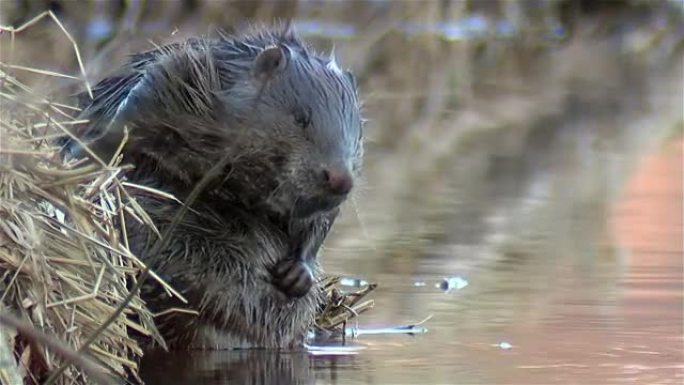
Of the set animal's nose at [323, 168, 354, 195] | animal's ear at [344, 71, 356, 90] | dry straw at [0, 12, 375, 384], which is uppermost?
animal's ear at [344, 71, 356, 90]

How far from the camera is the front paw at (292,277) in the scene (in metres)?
4.95

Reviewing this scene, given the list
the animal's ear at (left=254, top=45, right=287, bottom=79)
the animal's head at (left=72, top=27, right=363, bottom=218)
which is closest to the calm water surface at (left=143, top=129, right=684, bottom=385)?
the animal's head at (left=72, top=27, right=363, bottom=218)

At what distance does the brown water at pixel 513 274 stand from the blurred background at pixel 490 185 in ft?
0.04

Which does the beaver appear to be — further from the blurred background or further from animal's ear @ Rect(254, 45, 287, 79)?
the blurred background

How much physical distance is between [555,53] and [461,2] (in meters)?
1.32

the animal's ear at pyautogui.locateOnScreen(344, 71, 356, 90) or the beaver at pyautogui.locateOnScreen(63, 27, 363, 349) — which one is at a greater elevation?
the animal's ear at pyautogui.locateOnScreen(344, 71, 356, 90)

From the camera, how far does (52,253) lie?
12.7ft

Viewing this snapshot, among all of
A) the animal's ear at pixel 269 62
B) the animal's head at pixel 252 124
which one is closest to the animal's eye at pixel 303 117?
the animal's head at pixel 252 124

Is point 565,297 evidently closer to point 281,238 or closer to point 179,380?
point 281,238

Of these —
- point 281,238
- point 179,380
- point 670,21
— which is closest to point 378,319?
point 281,238

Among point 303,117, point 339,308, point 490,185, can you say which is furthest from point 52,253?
point 490,185

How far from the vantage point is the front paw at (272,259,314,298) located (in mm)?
4945

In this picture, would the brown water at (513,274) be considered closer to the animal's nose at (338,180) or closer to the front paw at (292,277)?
the front paw at (292,277)

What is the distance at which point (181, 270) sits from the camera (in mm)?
4801
